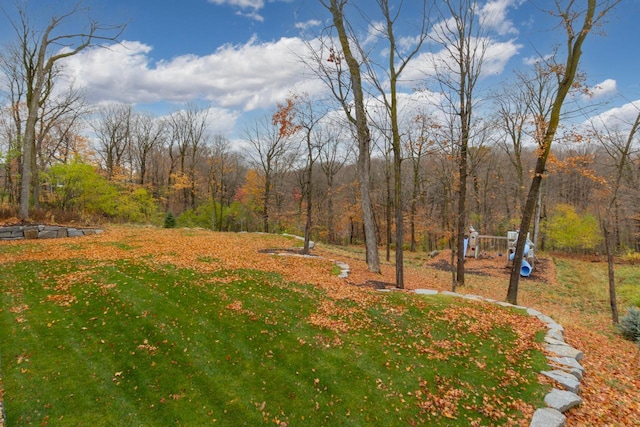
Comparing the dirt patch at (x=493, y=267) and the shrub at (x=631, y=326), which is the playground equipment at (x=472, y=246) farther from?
the shrub at (x=631, y=326)

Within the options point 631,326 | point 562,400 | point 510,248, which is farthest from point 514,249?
point 562,400

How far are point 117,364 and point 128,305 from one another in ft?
5.31

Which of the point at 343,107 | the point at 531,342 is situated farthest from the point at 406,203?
the point at 531,342

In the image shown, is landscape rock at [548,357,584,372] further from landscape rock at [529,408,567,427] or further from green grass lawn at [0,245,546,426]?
landscape rock at [529,408,567,427]

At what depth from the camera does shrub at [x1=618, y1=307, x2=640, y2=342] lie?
6899 millimetres

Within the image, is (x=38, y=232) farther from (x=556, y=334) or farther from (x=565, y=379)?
(x=556, y=334)

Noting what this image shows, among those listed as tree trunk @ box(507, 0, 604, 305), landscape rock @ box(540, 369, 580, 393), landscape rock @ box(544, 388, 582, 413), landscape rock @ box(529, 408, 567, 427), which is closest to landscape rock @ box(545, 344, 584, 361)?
landscape rock @ box(540, 369, 580, 393)

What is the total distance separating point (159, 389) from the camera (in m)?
3.59

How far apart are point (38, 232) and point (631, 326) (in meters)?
16.5

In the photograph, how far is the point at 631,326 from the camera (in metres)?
7.00

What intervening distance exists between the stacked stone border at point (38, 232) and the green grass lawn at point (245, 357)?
5287 millimetres

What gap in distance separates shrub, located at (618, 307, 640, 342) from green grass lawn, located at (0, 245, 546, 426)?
9.49 feet

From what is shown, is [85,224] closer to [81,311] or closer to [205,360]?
[81,311]

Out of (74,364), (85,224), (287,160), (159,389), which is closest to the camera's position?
(159,389)
